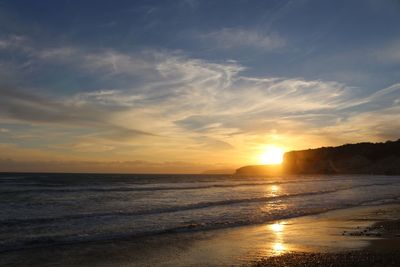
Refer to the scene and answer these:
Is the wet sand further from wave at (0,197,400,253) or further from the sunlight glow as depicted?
wave at (0,197,400,253)

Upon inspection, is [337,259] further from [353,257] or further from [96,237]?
[96,237]

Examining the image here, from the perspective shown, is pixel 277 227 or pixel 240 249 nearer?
pixel 240 249

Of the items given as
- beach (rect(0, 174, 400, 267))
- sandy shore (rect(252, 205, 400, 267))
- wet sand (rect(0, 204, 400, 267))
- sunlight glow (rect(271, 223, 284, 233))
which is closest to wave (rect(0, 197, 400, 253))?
beach (rect(0, 174, 400, 267))

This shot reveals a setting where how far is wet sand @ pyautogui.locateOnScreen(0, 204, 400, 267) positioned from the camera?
39.7ft

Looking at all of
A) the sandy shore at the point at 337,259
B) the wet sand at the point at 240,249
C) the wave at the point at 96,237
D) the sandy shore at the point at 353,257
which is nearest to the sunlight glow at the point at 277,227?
the wet sand at the point at 240,249

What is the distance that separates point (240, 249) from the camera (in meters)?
14.3

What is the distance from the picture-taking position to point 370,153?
195 meters

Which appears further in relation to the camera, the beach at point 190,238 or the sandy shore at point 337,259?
the beach at point 190,238

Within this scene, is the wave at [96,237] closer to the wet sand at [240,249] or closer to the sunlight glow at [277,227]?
the wet sand at [240,249]

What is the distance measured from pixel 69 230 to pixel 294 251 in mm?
10411

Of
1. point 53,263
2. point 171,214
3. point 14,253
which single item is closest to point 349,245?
point 53,263

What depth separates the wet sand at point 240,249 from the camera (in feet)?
39.7

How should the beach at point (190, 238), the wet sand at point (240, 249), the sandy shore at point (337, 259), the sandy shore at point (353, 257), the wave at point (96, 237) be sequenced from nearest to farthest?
the sandy shore at point (337, 259), the sandy shore at point (353, 257), the wet sand at point (240, 249), the beach at point (190, 238), the wave at point (96, 237)

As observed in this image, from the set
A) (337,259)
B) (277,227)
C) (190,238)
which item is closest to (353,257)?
(337,259)
